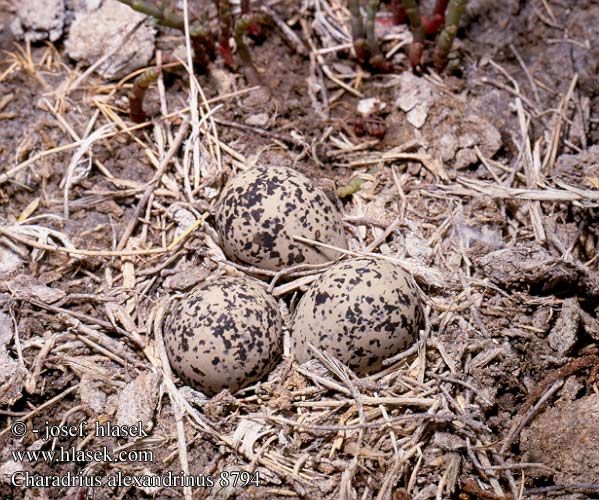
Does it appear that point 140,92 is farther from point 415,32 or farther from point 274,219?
point 415,32

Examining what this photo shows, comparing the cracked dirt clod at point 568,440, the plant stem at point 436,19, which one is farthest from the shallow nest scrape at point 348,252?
the plant stem at point 436,19

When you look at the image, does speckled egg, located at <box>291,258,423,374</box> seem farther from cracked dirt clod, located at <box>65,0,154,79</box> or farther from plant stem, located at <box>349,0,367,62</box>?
cracked dirt clod, located at <box>65,0,154,79</box>

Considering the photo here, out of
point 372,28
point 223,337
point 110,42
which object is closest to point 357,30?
point 372,28

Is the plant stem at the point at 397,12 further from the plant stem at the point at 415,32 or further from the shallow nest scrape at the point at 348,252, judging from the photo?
the plant stem at the point at 415,32

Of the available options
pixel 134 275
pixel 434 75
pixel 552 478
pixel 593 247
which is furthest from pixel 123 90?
pixel 552 478

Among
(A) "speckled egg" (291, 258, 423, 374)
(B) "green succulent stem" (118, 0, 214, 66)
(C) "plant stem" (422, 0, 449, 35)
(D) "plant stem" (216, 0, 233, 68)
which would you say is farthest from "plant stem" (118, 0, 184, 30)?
(A) "speckled egg" (291, 258, 423, 374)

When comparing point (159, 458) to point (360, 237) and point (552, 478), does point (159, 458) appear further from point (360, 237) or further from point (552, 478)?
point (552, 478)

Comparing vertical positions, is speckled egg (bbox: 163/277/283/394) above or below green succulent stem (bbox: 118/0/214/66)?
below
